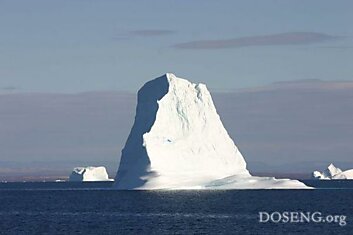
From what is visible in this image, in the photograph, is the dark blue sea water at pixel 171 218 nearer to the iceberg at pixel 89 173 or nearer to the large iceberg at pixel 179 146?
the large iceberg at pixel 179 146

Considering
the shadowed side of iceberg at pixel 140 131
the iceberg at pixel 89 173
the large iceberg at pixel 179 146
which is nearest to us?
the large iceberg at pixel 179 146

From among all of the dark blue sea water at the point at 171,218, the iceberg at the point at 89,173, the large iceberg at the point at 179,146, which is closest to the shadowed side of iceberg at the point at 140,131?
the large iceberg at the point at 179,146

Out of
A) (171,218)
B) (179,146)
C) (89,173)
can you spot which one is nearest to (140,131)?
(179,146)

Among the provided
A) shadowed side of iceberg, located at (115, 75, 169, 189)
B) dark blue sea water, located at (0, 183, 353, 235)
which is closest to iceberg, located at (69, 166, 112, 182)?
shadowed side of iceberg, located at (115, 75, 169, 189)

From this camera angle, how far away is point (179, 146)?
416ft

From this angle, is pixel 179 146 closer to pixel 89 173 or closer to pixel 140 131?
pixel 140 131

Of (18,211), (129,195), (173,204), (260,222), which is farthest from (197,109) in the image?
(260,222)

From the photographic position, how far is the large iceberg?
125125 millimetres

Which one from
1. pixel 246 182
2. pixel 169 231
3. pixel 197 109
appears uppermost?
pixel 197 109

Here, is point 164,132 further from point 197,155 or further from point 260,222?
point 260,222

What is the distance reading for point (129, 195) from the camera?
432 feet

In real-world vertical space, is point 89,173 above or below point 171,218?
above

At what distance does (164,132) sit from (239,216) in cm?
4266

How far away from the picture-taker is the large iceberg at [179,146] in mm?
125125
